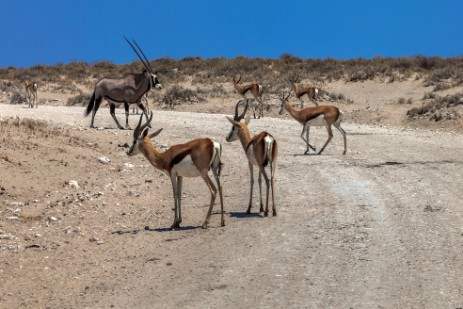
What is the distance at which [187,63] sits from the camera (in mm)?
52750

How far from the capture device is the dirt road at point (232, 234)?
7.98m

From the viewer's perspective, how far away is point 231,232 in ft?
34.7

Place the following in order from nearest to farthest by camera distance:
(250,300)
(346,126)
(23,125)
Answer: (250,300) → (23,125) → (346,126)

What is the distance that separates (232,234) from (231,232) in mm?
135

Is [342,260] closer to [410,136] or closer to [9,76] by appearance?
[410,136]

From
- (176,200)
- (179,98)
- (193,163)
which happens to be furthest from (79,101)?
(193,163)

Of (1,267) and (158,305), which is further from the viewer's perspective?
(1,267)

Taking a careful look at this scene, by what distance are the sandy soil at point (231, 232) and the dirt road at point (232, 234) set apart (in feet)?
0.08

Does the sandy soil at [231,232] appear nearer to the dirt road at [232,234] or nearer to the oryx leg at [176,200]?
the dirt road at [232,234]

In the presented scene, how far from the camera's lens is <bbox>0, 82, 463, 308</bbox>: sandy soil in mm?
8000

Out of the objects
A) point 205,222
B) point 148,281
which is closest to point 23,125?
point 205,222

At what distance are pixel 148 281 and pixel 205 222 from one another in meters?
2.46

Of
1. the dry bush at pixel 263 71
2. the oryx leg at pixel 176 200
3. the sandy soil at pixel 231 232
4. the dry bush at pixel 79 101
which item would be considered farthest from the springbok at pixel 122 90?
the dry bush at pixel 263 71

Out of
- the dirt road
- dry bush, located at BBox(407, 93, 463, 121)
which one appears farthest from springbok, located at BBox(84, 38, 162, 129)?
dry bush, located at BBox(407, 93, 463, 121)
